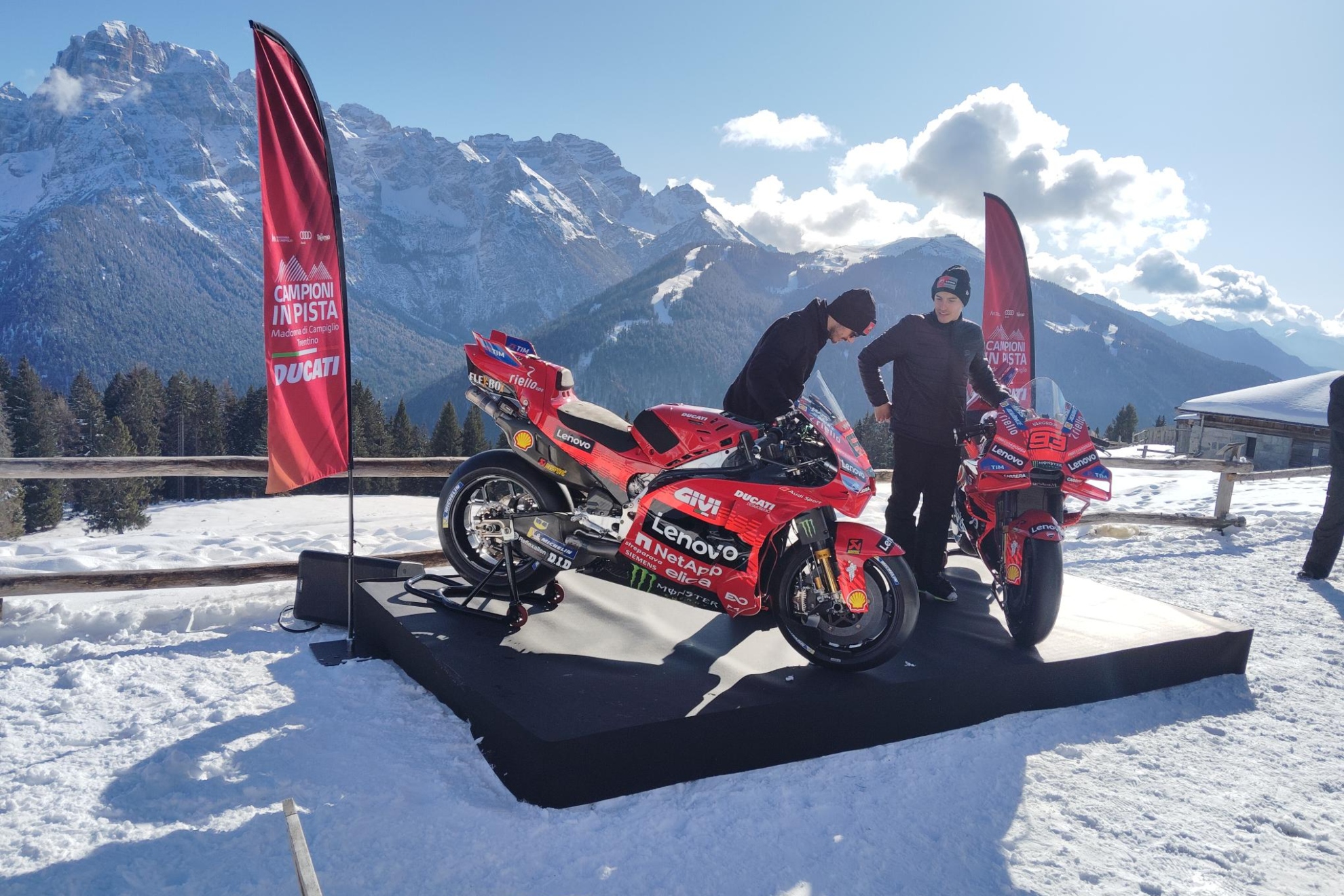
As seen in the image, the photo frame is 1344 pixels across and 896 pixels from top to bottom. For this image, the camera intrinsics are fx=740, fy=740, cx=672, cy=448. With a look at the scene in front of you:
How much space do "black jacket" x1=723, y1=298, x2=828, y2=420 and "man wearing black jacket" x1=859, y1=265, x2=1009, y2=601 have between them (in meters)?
0.74

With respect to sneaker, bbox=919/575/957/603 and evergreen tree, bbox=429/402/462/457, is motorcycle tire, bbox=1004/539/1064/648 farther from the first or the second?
evergreen tree, bbox=429/402/462/457

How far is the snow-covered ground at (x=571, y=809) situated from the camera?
7.38 ft

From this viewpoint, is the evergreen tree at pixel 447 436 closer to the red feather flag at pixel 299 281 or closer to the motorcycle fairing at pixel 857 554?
the red feather flag at pixel 299 281

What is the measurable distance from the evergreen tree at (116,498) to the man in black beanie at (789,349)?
35.0 metres

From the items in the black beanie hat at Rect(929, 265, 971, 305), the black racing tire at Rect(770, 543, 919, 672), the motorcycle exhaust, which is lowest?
the black racing tire at Rect(770, 543, 919, 672)

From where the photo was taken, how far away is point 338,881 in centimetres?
214

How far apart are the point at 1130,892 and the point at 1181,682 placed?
1977 millimetres

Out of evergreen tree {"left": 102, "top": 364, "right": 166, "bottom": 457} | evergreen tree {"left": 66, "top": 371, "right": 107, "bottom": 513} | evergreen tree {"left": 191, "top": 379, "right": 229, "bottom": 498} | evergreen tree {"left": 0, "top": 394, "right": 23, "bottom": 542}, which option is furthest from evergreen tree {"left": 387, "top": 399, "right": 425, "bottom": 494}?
evergreen tree {"left": 0, "top": 394, "right": 23, "bottom": 542}

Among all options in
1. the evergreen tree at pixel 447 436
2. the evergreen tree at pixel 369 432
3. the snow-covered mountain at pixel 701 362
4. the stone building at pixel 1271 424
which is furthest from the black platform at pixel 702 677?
the snow-covered mountain at pixel 701 362

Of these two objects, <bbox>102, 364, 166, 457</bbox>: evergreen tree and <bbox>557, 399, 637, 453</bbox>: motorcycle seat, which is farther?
<bbox>102, 364, 166, 457</bbox>: evergreen tree

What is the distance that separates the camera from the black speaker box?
13.9 ft

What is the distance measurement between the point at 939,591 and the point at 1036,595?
861 millimetres

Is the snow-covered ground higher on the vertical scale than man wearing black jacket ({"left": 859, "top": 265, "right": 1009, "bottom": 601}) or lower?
lower

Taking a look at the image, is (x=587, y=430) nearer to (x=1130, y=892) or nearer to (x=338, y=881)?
(x=338, y=881)
